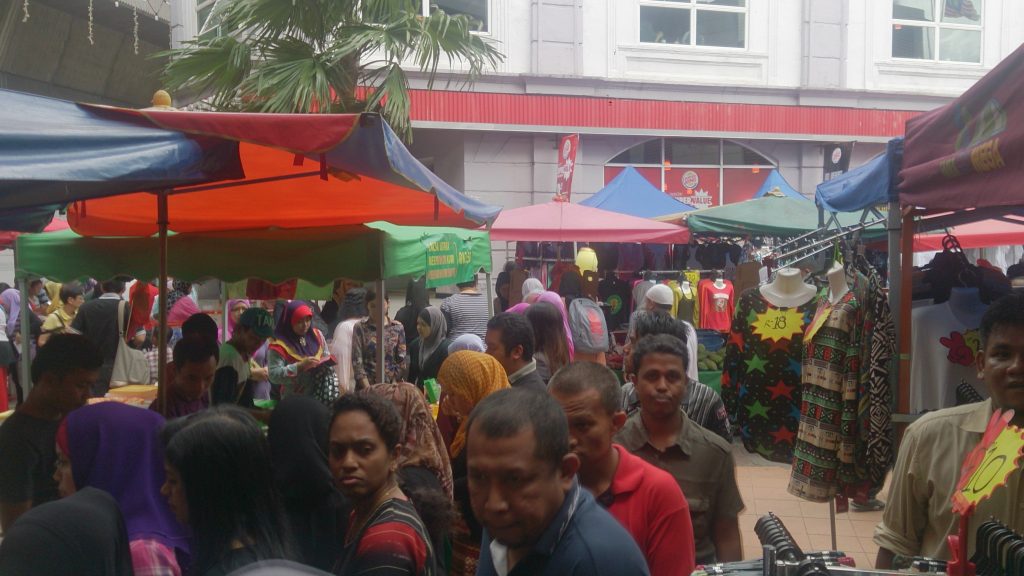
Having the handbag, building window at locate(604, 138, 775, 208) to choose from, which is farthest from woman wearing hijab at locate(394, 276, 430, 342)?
building window at locate(604, 138, 775, 208)

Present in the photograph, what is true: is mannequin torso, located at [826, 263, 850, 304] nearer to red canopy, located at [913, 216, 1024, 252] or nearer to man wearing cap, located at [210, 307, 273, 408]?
man wearing cap, located at [210, 307, 273, 408]

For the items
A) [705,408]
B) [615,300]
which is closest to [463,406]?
[705,408]

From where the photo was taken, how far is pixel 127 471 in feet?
9.84

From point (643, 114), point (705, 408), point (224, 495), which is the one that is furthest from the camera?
point (643, 114)

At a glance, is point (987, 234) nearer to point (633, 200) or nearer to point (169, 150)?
point (633, 200)

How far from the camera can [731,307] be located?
39.0ft

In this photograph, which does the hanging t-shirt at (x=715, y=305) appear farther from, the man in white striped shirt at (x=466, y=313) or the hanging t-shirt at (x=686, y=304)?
the man in white striped shirt at (x=466, y=313)

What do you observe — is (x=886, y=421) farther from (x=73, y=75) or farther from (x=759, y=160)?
(x=73, y=75)

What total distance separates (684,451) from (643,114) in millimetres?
16365

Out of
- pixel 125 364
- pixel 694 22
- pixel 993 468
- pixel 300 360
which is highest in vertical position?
pixel 694 22

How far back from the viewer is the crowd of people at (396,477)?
1907 mm

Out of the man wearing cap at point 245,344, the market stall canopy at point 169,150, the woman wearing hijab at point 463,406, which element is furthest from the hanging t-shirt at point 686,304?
the woman wearing hijab at point 463,406

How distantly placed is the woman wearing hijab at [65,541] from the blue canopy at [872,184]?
3846 millimetres

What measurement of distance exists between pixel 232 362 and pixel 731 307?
7.14 m
